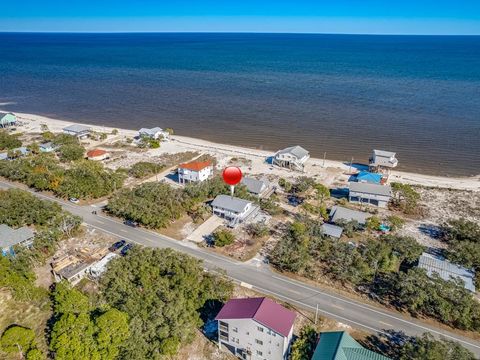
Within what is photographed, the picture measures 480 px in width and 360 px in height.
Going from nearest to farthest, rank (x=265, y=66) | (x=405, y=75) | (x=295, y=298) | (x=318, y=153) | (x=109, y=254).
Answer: (x=295, y=298) < (x=109, y=254) < (x=318, y=153) < (x=405, y=75) < (x=265, y=66)

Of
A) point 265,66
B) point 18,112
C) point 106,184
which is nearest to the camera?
point 106,184

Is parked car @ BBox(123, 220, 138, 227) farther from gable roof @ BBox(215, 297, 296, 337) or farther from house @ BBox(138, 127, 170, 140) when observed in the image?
house @ BBox(138, 127, 170, 140)

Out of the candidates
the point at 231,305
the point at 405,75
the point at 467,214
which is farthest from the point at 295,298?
the point at 405,75

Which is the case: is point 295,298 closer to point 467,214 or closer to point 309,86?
point 467,214

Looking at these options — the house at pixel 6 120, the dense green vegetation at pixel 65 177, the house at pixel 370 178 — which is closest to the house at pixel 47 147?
the dense green vegetation at pixel 65 177

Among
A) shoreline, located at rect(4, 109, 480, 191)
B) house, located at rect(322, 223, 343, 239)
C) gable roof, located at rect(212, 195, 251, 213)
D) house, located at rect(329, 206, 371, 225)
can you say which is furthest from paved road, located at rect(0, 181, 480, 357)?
shoreline, located at rect(4, 109, 480, 191)

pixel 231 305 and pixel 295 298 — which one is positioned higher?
pixel 231 305
